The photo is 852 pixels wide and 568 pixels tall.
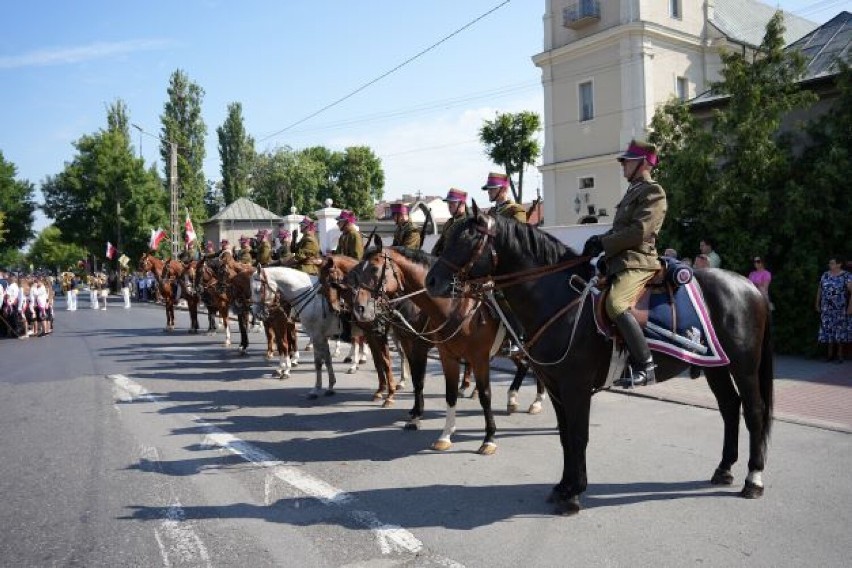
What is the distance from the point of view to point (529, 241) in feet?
17.9

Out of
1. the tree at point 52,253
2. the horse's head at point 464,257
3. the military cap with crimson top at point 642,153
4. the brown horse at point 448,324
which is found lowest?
the brown horse at point 448,324

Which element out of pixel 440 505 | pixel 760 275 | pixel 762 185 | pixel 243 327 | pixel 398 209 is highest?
pixel 762 185

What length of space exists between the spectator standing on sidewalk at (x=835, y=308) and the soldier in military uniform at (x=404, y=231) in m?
7.64

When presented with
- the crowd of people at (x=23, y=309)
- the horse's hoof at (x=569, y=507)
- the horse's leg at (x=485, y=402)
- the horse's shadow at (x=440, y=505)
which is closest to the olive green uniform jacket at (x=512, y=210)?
the horse's leg at (x=485, y=402)

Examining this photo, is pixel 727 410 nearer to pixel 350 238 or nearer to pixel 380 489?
pixel 380 489

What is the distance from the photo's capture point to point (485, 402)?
678 centimetres

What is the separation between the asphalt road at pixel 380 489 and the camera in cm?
444

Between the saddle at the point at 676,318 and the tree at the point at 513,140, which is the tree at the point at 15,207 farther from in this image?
the saddle at the point at 676,318

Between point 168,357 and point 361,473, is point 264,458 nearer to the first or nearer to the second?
point 361,473

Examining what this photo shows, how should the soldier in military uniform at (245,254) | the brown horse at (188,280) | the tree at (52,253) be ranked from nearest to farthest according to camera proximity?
the soldier in military uniform at (245,254) → the brown horse at (188,280) → the tree at (52,253)

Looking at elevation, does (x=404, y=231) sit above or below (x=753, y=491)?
above

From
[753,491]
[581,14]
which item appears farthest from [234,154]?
[753,491]

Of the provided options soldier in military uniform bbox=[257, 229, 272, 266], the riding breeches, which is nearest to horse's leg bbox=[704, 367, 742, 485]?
the riding breeches

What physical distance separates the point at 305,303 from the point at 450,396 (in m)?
4.49
